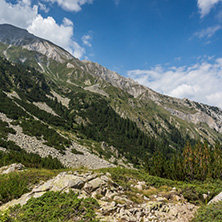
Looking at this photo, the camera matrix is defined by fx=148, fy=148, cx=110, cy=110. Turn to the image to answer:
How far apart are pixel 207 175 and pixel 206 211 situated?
58.4 ft

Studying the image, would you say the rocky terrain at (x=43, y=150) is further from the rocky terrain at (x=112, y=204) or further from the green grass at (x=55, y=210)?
the green grass at (x=55, y=210)

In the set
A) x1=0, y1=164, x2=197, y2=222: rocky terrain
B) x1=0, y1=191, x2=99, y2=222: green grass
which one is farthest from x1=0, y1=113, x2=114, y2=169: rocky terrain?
x1=0, y1=191, x2=99, y2=222: green grass

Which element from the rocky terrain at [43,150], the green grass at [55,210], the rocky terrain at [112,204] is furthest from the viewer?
the rocky terrain at [43,150]

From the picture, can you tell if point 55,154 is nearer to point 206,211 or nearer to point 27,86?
point 206,211

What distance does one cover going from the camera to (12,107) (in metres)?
49.8

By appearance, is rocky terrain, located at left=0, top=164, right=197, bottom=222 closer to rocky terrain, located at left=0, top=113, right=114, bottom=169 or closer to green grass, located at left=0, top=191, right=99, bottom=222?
green grass, located at left=0, top=191, right=99, bottom=222

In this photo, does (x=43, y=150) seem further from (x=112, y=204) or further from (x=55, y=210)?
(x=112, y=204)

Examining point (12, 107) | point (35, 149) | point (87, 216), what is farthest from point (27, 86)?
point (87, 216)

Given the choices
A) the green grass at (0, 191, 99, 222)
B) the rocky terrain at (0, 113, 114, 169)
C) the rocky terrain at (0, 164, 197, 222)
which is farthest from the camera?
the rocky terrain at (0, 113, 114, 169)

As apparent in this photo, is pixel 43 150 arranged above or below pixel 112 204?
below

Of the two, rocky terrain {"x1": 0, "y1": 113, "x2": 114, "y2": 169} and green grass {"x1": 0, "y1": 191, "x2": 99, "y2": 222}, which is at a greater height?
green grass {"x1": 0, "y1": 191, "x2": 99, "y2": 222}

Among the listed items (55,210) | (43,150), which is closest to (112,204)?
(55,210)

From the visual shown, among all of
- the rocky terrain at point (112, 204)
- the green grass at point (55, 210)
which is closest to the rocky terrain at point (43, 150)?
the rocky terrain at point (112, 204)

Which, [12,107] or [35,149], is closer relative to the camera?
[35,149]
